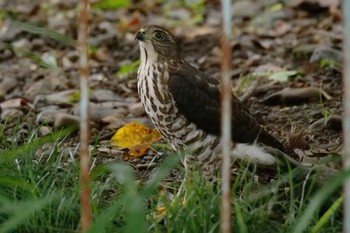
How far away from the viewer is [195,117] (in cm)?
539

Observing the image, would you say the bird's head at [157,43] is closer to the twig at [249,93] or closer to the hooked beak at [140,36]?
the hooked beak at [140,36]

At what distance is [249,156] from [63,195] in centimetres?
110

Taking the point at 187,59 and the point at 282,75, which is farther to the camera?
the point at 187,59

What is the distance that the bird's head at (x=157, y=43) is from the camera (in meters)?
5.72

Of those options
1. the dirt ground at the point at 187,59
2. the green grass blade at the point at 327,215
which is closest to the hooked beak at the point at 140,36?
the dirt ground at the point at 187,59

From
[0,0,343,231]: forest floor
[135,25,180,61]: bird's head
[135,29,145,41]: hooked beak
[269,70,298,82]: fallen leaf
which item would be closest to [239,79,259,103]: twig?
[0,0,343,231]: forest floor

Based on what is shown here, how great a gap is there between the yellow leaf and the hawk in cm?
62

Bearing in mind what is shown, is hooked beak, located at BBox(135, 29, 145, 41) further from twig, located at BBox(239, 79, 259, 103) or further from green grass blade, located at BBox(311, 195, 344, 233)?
green grass blade, located at BBox(311, 195, 344, 233)

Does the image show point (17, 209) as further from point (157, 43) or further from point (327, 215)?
point (157, 43)

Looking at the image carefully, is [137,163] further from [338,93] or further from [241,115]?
[338,93]

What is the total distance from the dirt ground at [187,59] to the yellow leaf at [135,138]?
62 mm

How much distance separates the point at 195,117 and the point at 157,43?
629 millimetres

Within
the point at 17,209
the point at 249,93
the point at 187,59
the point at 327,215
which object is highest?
the point at 187,59

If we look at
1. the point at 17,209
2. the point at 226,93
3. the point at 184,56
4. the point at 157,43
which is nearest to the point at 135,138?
the point at 157,43
